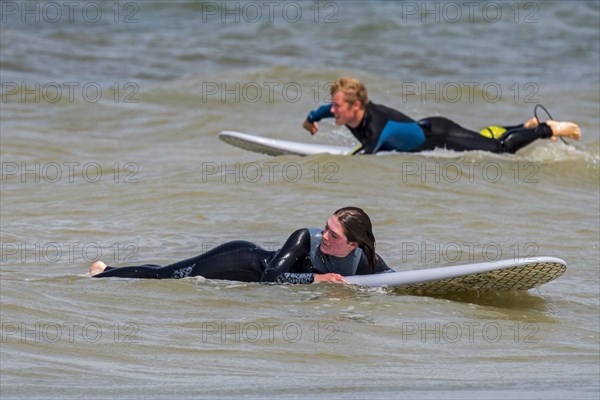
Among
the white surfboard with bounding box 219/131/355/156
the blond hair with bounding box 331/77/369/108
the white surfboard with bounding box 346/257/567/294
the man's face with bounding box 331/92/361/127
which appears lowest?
the white surfboard with bounding box 346/257/567/294

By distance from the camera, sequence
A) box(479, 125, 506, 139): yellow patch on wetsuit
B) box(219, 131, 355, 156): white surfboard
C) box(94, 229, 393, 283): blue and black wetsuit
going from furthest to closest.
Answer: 1. box(219, 131, 355, 156): white surfboard
2. box(479, 125, 506, 139): yellow patch on wetsuit
3. box(94, 229, 393, 283): blue and black wetsuit

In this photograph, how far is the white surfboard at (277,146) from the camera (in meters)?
Answer: 13.6

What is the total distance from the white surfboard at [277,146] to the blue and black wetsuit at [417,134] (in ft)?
2.32

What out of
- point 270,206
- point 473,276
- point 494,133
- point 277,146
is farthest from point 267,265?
point 494,133

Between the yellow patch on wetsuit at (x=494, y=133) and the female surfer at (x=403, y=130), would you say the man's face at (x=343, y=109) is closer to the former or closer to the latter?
the female surfer at (x=403, y=130)

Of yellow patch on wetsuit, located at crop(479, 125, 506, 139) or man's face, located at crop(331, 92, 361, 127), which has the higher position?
man's face, located at crop(331, 92, 361, 127)

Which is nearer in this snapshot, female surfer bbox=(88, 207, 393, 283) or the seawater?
the seawater

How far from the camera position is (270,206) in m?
11.2

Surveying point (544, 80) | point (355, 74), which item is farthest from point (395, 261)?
point (544, 80)

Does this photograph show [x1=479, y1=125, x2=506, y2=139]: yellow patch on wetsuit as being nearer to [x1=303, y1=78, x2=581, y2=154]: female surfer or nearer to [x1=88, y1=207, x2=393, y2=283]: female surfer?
[x1=303, y1=78, x2=581, y2=154]: female surfer

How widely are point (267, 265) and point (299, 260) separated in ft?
0.75

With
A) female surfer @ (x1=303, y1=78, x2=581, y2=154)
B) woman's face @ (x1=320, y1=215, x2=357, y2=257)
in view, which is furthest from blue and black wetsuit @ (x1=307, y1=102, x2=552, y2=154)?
woman's face @ (x1=320, y1=215, x2=357, y2=257)

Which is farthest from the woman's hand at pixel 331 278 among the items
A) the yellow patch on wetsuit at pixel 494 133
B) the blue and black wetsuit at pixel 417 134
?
the yellow patch on wetsuit at pixel 494 133

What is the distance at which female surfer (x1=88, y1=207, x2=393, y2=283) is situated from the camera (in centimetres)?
772
